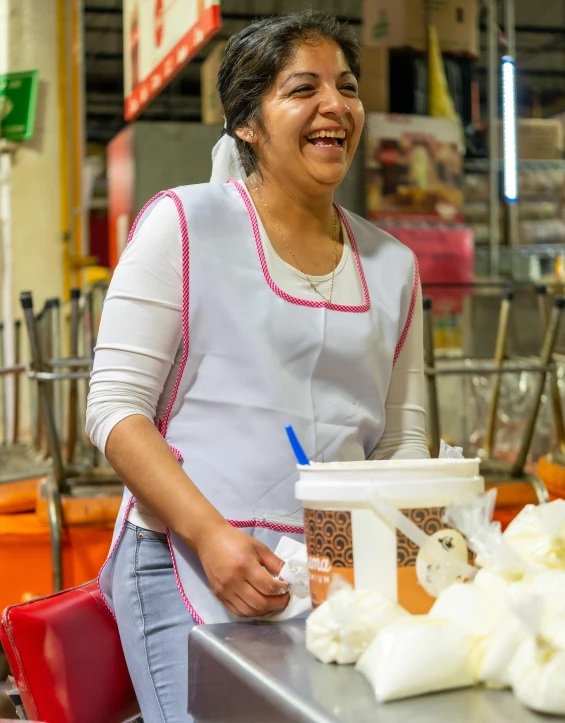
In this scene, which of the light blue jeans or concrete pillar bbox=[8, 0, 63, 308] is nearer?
the light blue jeans

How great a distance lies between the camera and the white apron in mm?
1322

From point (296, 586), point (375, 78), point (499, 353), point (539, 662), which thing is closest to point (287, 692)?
point (539, 662)

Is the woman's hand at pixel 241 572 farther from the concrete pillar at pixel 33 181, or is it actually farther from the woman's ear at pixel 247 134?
the concrete pillar at pixel 33 181

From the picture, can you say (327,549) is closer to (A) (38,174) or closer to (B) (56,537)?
(B) (56,537)

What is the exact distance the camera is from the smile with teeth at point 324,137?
142 cm

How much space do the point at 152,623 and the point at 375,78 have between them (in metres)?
4.10

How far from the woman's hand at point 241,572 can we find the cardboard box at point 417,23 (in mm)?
4196

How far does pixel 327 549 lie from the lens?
3.10 feet

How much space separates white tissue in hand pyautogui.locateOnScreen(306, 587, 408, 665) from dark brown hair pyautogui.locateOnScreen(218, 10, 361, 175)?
2.72ft

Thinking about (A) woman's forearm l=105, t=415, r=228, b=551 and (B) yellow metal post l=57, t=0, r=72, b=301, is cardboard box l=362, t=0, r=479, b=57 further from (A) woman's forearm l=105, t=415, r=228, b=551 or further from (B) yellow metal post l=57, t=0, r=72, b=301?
(A) woman's forearm l=105, t=415, r=228, b=551

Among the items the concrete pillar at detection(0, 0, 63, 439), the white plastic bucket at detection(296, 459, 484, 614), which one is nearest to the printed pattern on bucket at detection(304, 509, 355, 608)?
the white plastic bucket at detection(296, 459, 484, 614)

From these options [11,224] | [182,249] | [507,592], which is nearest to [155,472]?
[182,249]

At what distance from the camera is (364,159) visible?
4.91 meters

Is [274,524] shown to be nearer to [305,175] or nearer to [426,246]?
[305,175]
